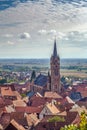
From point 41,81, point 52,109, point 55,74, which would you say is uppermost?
point 52,109

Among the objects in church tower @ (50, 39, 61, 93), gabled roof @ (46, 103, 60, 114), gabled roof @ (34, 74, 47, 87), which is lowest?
gabled roof @ (34, 74, 47, 87)

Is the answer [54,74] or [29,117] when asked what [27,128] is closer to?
[29,117]

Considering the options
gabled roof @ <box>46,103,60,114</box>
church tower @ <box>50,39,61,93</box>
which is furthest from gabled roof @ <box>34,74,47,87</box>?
gabled roof @ <box>46,103,60,114</box>

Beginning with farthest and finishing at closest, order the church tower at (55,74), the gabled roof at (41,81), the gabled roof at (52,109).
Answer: the gabled roof at (41,81)
the church tower at (55,74)
the gabled roof at (52,109)

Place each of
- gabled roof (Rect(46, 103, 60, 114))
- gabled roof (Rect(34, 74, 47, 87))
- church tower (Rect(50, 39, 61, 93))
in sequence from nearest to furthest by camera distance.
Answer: gabled roof (Rect(46, 103, 60, 114)), church tower (Rect(50, 39, 61, 93)), gabled roof (Rect(34, 74, 47, 87))

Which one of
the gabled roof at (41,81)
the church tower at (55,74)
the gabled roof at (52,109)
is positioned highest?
the gabled roof at (52,109)

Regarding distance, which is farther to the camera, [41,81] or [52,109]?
[41,81]

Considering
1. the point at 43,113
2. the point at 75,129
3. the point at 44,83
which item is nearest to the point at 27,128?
the point at 43,113

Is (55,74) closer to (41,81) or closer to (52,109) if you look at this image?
(41,81)

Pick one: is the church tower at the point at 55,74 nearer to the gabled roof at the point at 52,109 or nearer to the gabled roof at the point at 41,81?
the gabled roof at the point at 41,81

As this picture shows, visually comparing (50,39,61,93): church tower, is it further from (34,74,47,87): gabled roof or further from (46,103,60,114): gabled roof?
(46,103,60,114): gabled roof

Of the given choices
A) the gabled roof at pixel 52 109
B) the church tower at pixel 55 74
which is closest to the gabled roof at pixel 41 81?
the church tower at pixel 55 74

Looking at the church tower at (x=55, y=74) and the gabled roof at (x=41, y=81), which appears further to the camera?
the gabled roof at (x=41, y=81)

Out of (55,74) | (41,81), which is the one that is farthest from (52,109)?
(41,81)
